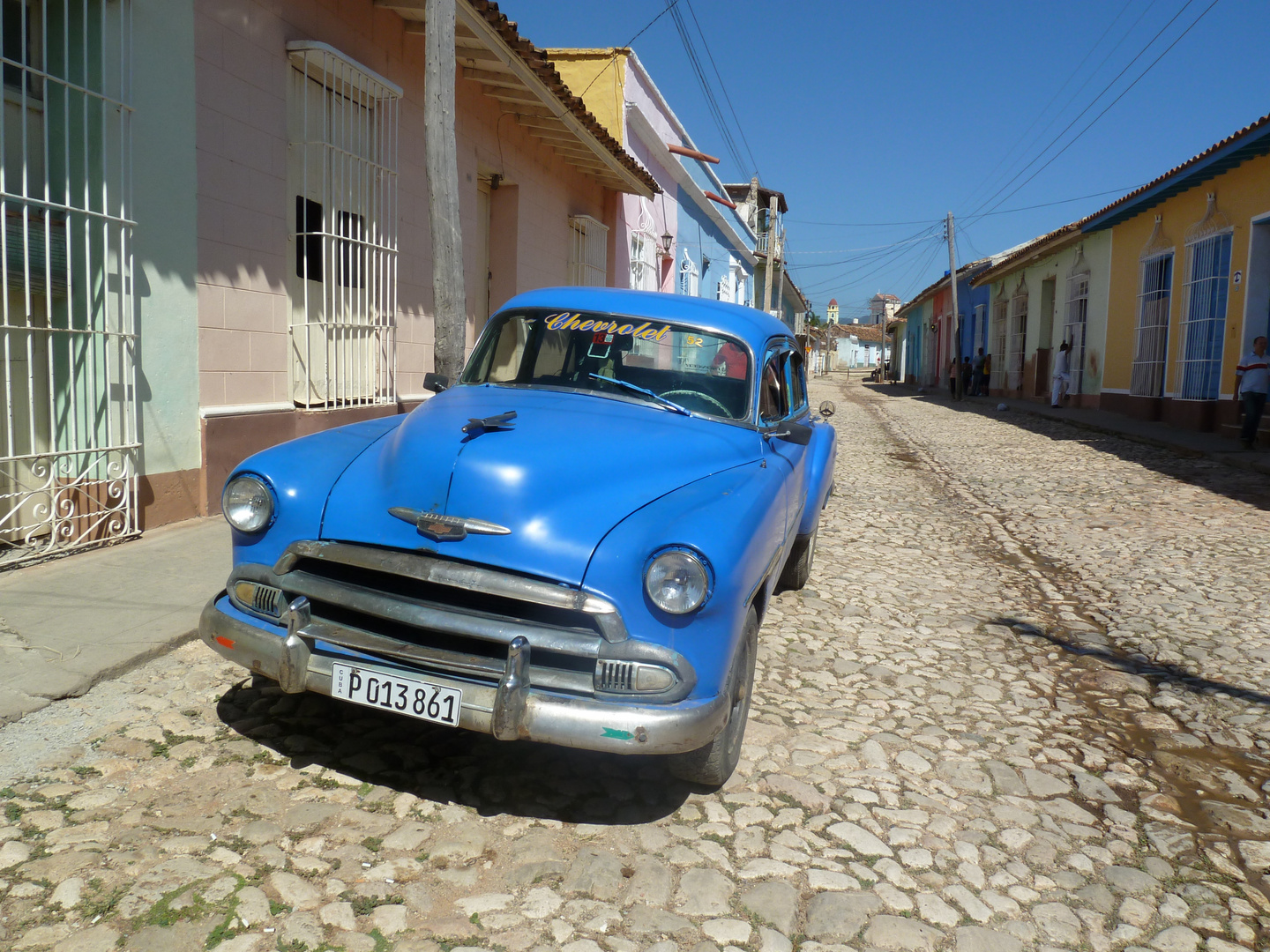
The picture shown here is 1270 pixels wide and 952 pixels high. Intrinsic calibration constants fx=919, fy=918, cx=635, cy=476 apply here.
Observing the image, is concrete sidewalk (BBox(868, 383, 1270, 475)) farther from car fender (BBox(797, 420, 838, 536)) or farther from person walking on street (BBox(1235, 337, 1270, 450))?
car fender (BBox(797, 420, 838, 536))

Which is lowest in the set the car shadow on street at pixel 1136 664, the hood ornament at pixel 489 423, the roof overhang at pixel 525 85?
the car shadow on street at pixel 1136 664

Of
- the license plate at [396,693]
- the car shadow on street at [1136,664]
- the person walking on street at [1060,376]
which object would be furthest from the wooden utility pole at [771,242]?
the license plate at [396,693]

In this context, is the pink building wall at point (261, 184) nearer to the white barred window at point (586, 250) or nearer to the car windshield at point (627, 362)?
the car windshield at point (627, 362)

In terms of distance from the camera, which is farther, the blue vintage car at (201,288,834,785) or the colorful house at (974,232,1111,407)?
the colorful house at (974,232,1111,407)

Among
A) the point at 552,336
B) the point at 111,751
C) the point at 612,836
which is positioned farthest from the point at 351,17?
the point at 612,836

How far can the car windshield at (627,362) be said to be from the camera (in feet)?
11.7

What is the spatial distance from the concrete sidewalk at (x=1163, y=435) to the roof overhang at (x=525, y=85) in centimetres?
806

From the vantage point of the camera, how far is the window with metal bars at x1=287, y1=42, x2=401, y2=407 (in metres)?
6.58

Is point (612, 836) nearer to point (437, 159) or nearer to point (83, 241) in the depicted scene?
point (83, 241)

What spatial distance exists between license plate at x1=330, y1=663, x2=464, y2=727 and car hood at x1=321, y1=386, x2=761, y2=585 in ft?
1.13

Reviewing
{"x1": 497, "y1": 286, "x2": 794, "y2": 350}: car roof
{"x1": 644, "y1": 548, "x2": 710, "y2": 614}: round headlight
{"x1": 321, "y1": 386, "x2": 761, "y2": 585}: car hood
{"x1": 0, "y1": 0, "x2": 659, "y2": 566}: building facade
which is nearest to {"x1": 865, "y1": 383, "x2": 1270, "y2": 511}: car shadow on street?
{"x1": 497, "y1": 286, "x2": 794, "y2": 350}: car roof

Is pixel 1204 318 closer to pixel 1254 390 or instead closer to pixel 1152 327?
pixel 1152 327

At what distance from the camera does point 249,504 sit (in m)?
2.74

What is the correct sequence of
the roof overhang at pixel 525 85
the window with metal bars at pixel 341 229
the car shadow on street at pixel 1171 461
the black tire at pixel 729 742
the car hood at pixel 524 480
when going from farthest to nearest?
the car shadow on street at pixel 1171 461 → the roof overhang at pixel 525 85 → the window with metal bars at pixel 341 229 → the black tire at pixel 729 742 → the car hood at pixel 524 480
